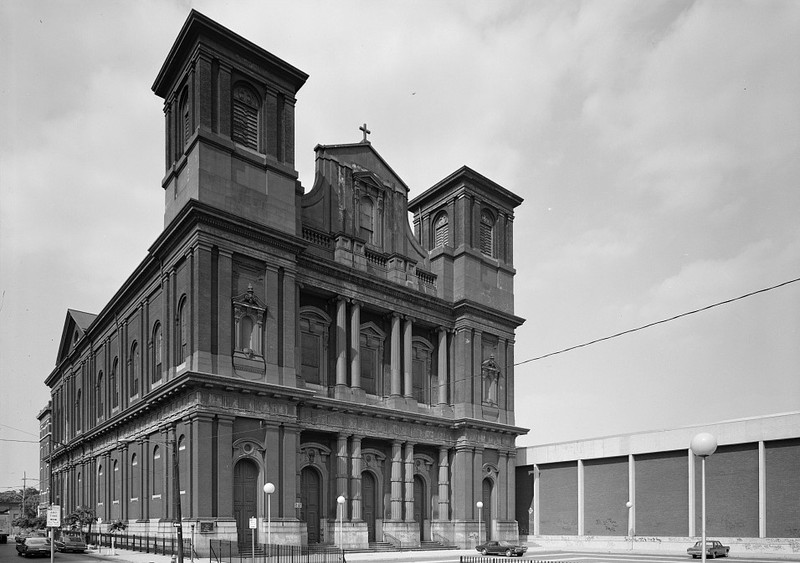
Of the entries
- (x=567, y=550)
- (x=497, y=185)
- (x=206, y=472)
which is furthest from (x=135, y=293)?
(x=567, y=550)

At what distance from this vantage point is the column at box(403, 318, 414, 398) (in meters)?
46.6

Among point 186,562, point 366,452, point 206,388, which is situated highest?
point 206,388

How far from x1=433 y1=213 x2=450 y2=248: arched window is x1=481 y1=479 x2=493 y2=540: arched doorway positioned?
53.7ft

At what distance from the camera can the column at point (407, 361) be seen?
4656cm

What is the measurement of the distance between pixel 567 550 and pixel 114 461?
29.7m

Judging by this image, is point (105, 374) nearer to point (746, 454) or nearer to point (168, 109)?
point (168, 109)

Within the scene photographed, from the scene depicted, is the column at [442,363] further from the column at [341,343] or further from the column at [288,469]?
the column at [288,469]

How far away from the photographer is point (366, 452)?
44.1m

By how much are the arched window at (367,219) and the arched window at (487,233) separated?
9.26 meters

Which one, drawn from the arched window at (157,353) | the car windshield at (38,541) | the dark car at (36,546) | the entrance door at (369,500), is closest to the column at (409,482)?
the entrance door at (369,500)

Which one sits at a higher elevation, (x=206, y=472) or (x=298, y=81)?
(x=298, y=81)

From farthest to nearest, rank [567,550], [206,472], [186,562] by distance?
[567,550]
[206,472]
[186,562]

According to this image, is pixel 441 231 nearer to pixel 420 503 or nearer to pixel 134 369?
pixel 420 503

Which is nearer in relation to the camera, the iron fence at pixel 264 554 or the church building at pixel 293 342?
the iron fence at pixel 264 554
